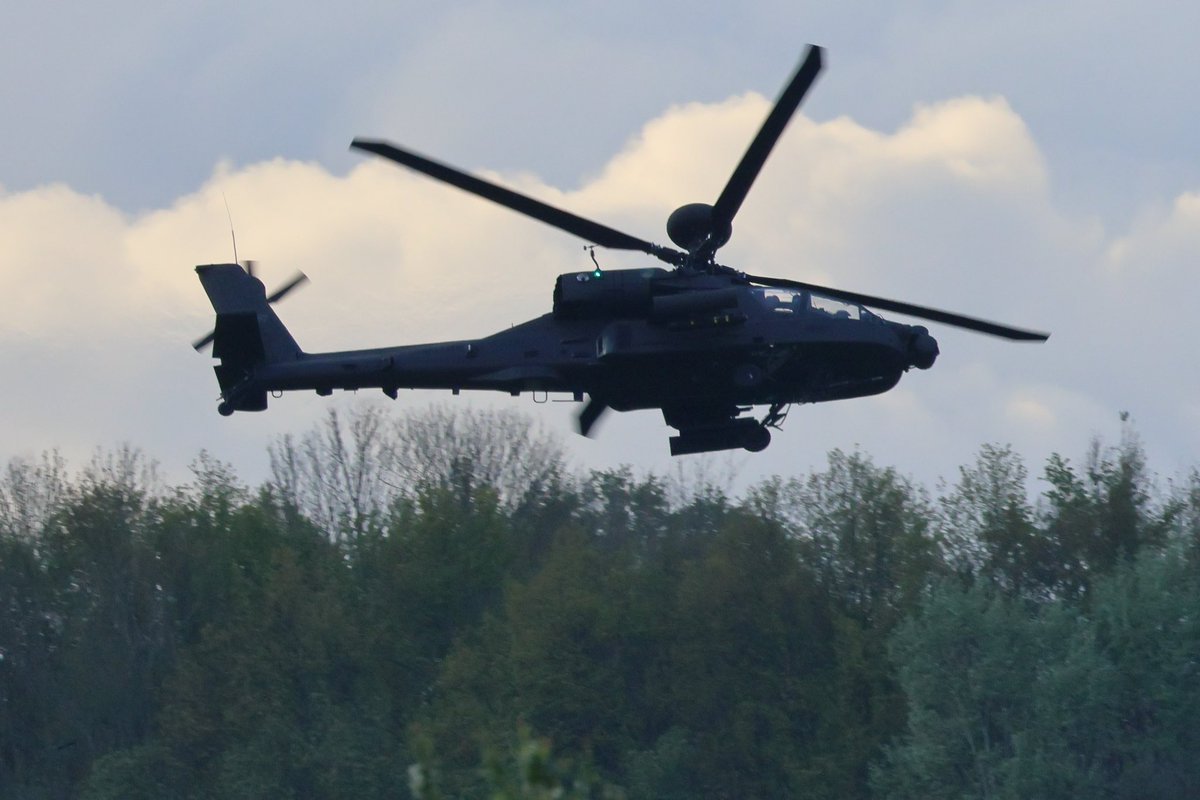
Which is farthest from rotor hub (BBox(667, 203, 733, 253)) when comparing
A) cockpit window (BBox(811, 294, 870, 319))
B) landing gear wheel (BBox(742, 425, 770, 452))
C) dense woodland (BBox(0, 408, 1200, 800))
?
Result: dense woodland (BBox(0, 408, 1200, 800))

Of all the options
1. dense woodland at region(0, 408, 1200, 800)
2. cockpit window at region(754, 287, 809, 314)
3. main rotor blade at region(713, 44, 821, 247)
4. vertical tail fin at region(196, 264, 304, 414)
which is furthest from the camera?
dense woodland at region(0, 408, 1200, 800)

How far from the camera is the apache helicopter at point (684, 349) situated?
20.7 meters

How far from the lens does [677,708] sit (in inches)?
1871

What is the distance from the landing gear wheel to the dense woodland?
822 inches

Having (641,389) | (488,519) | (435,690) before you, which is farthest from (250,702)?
(641,389)

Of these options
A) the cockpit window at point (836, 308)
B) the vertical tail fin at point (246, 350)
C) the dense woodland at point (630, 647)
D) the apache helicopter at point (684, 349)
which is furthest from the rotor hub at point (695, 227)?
the dense woodland at point (630, 647)

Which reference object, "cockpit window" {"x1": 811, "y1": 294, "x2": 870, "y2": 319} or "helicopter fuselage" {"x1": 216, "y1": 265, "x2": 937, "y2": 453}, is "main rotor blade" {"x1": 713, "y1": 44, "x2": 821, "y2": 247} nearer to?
"helicopter fuselage" {"x1": 216, "y1": 265, "x2": 937, "y2": 453}

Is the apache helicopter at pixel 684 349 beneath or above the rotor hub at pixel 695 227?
beneath

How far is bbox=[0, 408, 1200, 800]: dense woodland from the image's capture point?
41.7 m

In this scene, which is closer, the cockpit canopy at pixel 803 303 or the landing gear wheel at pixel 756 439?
the cockpit canopy at pixel 803 303

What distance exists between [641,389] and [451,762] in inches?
1010

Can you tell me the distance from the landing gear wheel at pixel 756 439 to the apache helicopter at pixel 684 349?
0.03 meters

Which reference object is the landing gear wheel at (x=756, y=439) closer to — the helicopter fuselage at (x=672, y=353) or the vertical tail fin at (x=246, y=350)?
the helicopter fuselage at (x=672, y=353)

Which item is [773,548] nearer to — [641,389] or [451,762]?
[451,762]
